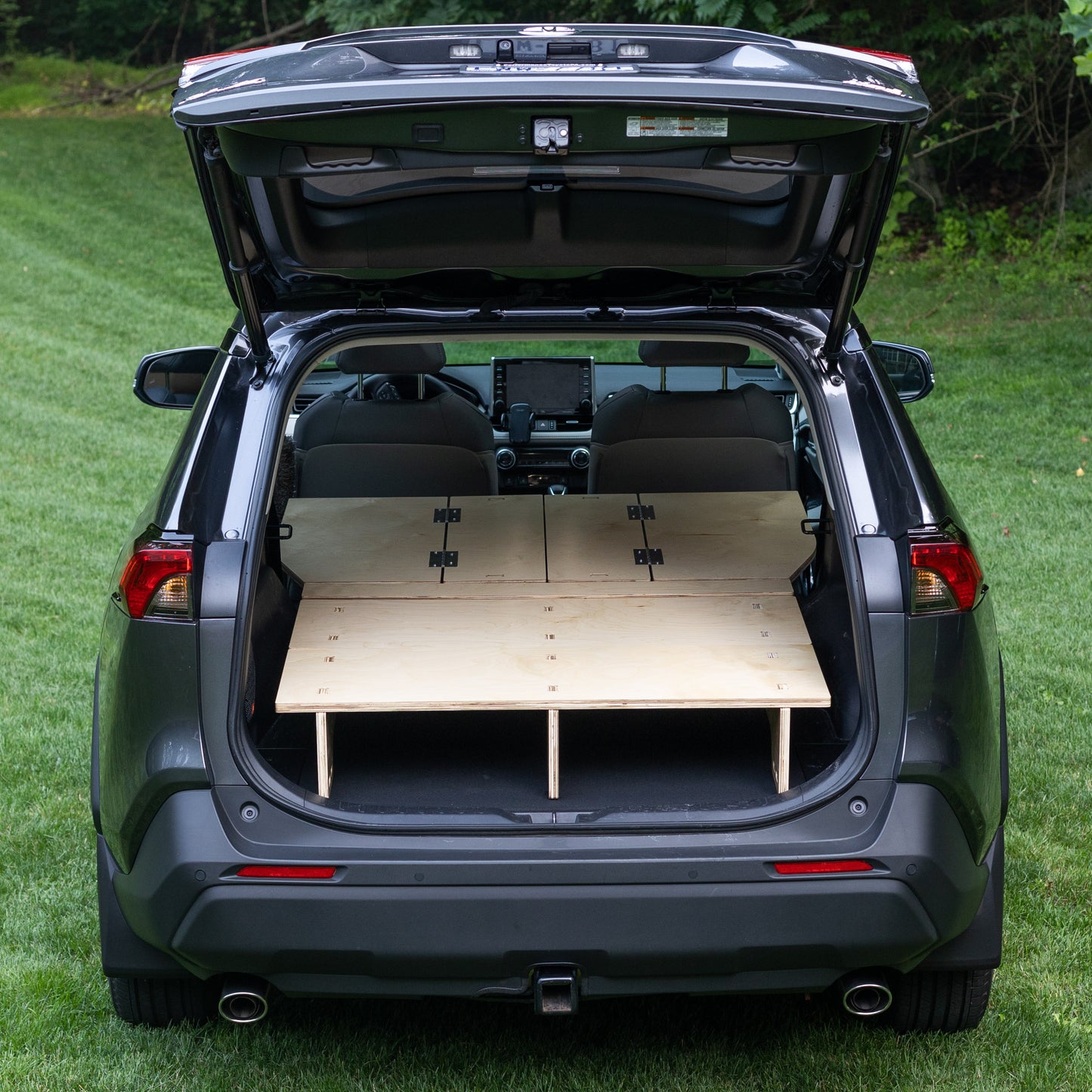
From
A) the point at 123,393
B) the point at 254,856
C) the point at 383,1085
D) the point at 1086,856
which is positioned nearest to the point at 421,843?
the point at 254,856

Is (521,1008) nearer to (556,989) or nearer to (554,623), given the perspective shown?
(556,989)

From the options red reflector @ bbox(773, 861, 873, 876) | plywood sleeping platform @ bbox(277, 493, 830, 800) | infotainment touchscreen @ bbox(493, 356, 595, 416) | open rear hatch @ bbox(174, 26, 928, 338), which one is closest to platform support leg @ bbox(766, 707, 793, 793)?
plywood sleeping platform @ bbox(277, 493, 830, 800)

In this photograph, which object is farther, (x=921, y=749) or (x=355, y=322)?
(x=355, y=322)

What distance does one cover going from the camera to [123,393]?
31.3ft

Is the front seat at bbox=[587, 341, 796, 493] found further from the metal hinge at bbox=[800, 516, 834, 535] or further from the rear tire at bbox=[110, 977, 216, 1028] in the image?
the rear tire at bbox=[110, 977, 216, 1028]

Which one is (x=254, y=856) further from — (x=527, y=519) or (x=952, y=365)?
(x=952, y=365)

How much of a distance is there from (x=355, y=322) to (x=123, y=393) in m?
7.34

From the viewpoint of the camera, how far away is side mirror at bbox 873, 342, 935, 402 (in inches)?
142

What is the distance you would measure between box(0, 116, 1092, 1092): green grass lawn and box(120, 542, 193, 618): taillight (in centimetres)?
103

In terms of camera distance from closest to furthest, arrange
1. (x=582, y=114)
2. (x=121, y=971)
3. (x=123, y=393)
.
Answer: (x=582, y=114) → (x=121, y=971) → (x=123, y=393)

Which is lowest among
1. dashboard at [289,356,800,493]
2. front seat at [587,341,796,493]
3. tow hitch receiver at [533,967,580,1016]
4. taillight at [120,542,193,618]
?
dashboard at [289,356,800,493]

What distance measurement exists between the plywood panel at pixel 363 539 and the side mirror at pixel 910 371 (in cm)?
129

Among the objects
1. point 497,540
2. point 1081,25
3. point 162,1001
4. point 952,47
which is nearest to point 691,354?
point 497,540

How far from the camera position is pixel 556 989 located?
7.67ft
